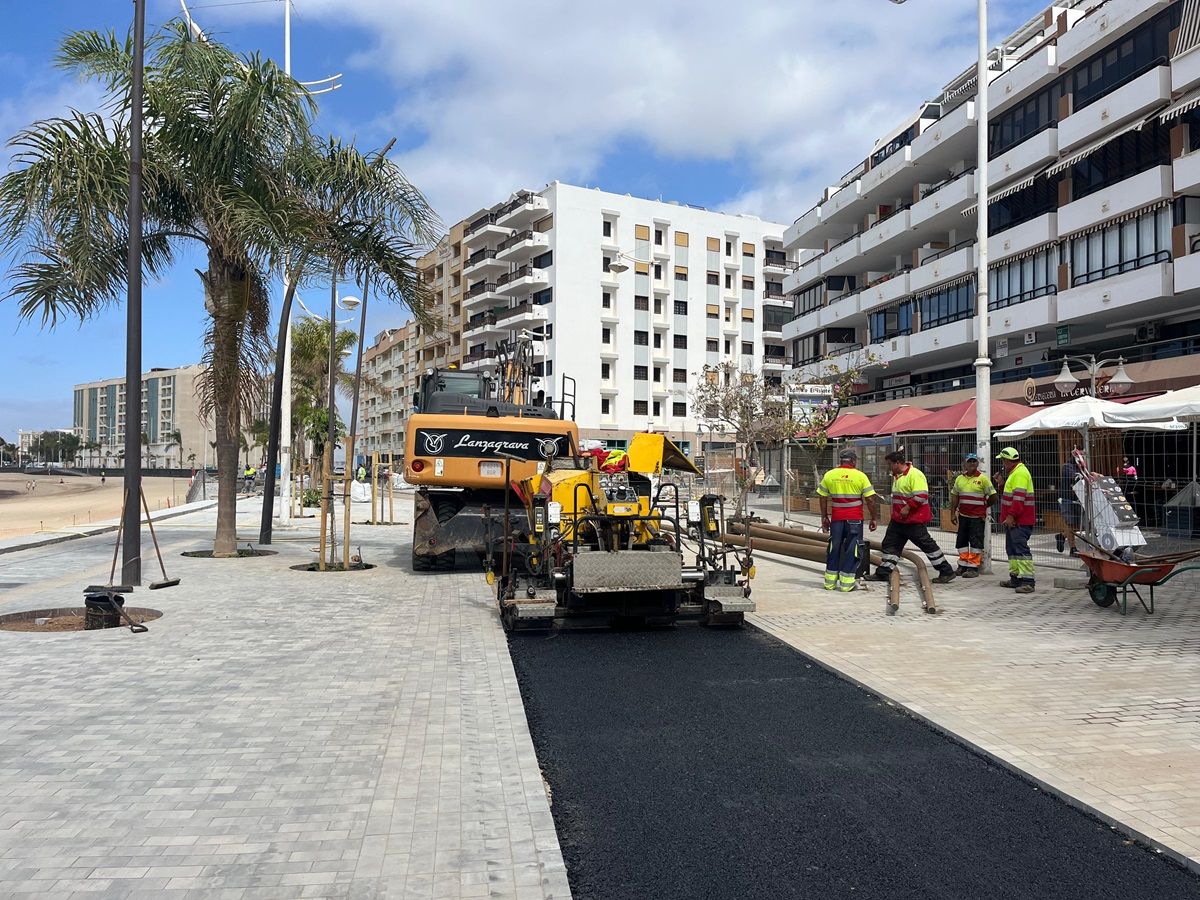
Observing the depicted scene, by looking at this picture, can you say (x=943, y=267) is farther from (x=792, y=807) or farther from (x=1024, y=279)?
(x=792, y=807)

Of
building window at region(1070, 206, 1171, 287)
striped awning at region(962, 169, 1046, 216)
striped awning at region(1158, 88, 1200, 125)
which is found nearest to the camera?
striped awning at region(1158, 88, 1200, 125)

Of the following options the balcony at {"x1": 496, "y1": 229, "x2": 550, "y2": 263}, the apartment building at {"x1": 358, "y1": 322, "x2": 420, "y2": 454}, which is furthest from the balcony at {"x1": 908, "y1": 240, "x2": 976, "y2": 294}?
the apartment building at {"x1": 358, "y1": 322, "x2": 420, "y2": 454}

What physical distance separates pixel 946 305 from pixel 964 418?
16.7 m

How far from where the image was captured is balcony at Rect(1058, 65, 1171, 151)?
24.2m

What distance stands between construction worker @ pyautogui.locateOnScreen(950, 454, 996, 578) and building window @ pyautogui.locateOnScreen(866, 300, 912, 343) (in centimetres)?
2777

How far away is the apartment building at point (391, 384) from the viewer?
8744 cm

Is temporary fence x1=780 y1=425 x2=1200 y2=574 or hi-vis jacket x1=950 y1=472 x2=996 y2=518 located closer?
hi-vis jacket x1=950 y1=472 x2=996 y2=518

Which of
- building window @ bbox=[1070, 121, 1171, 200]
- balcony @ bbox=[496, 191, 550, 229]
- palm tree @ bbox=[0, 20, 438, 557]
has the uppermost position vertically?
balcony @ bbox=[496, 191, 550, 229]

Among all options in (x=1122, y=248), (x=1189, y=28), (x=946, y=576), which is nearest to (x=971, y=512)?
(x=946, y=576)

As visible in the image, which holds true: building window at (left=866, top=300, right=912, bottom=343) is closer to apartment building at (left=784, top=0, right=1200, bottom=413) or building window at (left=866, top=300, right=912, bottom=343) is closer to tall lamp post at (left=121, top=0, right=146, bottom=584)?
apartment building at (left=784, top=0, right=1200, bottom=413)

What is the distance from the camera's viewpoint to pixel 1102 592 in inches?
378

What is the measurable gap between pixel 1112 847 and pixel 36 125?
12465 mm

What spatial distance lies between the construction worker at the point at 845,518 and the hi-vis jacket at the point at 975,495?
1.60 m

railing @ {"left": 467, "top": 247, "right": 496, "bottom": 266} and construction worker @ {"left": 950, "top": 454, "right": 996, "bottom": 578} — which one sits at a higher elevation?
railing @ {"left": 467, "top": 247, "right": 496, "bottom": 266}
